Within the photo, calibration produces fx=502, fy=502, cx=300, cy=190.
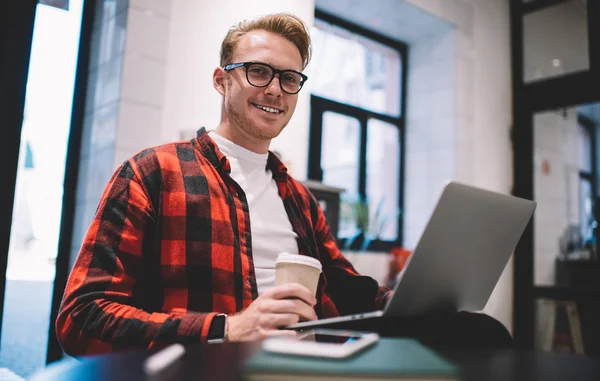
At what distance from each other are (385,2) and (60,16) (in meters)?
2.29

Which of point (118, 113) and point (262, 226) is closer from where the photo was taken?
point (262, 226)

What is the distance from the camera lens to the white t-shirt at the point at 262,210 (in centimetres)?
132

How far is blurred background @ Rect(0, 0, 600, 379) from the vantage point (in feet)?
7.46

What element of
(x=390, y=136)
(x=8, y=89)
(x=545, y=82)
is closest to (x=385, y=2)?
A: (x=390, y=136)

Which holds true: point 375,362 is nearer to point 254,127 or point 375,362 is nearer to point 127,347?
point 127,347

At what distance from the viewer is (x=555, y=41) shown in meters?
4.03

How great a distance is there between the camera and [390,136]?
4.31 meters

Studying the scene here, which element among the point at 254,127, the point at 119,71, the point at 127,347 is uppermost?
the point at 119,71

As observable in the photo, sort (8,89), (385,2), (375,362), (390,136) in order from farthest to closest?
(390,136) → (385,2) → (8,89) → (375,362)

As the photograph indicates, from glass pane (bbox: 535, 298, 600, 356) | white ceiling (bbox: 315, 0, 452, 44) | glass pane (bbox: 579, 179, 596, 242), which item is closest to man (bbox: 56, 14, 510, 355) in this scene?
white ceiling (bbox: 315, 0, 452, 44)

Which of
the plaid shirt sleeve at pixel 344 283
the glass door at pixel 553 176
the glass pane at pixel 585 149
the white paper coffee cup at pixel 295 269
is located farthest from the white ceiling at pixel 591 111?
the white paper coffee cup at pixel 295 269

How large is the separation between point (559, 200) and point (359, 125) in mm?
1881

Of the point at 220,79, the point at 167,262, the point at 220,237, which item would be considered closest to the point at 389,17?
the point at 220,79

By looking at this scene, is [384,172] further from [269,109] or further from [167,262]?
[167,262]
